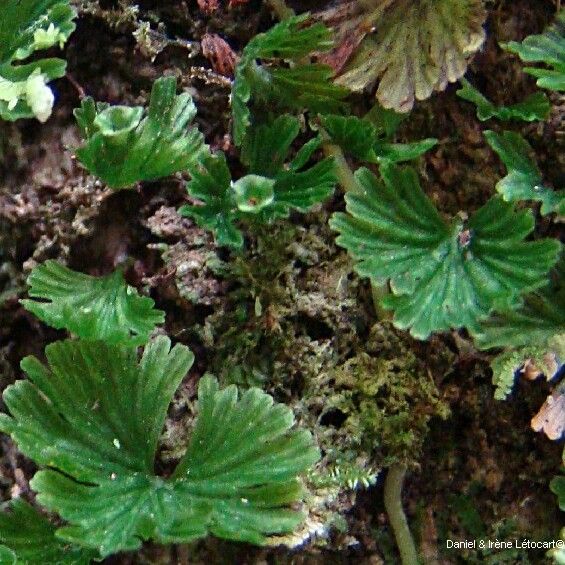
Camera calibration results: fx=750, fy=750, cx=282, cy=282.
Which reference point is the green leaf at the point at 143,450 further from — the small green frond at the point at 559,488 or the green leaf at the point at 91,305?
the small green frond at the point at 559,488

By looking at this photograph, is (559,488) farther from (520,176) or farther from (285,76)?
(285,76)

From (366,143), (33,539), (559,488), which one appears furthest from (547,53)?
(33,539)

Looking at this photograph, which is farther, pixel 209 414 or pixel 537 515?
pixel 537 515

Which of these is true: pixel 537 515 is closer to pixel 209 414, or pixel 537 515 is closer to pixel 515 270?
pixel 515 270

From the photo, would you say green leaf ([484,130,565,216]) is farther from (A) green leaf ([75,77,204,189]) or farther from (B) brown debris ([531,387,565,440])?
(A) green leaf ([75,77,204,189])

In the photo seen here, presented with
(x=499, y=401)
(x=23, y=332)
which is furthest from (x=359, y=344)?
(x=23, y=332)

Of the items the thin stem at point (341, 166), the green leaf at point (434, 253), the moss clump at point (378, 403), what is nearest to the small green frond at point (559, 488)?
the moss clump at point (378, 403)

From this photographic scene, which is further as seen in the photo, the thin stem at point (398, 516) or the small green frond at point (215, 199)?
the thin stem at point (398, 516)
